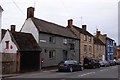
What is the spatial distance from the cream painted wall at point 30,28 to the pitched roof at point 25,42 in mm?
588

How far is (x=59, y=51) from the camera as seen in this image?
3984 centimetres

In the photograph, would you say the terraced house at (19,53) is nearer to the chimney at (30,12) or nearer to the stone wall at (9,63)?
the stone wall at (9,63)

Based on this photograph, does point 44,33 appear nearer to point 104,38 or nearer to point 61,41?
point 61,41

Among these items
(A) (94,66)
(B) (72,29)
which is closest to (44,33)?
(A) (94,66)

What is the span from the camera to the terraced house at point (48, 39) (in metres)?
34.8

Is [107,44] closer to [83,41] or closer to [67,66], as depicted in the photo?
[83,41]

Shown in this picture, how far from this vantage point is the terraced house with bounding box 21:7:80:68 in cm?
3484

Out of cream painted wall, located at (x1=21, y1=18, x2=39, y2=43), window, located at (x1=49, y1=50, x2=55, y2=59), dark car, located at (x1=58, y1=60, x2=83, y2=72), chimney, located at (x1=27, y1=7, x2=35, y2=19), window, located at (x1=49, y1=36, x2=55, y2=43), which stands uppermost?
chimney, located at (x1=27, y1=7, x2=35, y2=19)

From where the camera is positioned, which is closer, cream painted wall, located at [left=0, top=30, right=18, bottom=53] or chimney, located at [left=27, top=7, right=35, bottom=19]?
cream painted wall, located at [left=0, top=30, right=18, bottom=53]

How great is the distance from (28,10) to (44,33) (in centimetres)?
467

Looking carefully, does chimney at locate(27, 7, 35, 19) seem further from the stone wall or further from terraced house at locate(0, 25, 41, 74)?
the stone wall

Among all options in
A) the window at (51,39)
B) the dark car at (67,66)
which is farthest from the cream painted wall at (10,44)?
the window at (51,39)

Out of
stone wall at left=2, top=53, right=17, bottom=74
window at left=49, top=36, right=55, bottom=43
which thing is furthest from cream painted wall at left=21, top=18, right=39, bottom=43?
stone wall at left=2, top=53, right=17, bottom=74

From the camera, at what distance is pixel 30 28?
35.7 meters
